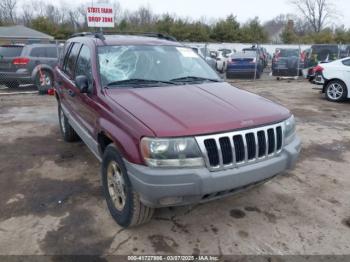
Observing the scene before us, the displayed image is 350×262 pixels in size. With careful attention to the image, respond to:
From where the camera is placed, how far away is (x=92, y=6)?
12188 mm

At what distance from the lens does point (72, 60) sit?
5121mm

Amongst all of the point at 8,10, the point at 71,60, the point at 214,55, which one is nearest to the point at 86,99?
the point at 71,60

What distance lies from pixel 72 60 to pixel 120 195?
2607 mm

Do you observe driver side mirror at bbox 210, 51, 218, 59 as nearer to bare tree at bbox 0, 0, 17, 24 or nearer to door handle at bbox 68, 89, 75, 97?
door handle at bbox 68, 89, 75, 97

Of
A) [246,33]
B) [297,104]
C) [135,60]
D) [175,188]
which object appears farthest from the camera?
[246,33]

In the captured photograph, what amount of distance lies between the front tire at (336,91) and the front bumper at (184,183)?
8.87 metres

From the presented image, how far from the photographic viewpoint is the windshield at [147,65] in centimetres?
395

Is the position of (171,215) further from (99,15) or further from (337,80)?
(99,15)

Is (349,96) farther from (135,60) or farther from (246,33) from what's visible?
(246,33)

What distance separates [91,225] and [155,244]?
74cm

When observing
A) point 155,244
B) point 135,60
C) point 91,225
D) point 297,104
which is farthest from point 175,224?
point 297,104

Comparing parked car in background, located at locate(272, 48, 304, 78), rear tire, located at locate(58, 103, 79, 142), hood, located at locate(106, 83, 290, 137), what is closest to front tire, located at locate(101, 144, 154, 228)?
hood, located at locate(106, 83, 290, 137)

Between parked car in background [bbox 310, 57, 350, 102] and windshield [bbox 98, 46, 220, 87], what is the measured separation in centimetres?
751

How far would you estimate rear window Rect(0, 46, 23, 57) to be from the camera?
12.2 metres
